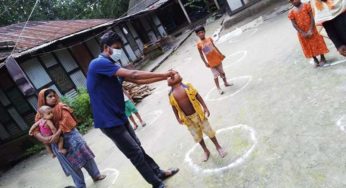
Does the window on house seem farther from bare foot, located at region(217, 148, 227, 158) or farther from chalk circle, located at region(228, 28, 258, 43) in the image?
bare foot, located at region(217, 148, 227, 158)

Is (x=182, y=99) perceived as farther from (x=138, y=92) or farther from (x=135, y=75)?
(x=138, y=92)

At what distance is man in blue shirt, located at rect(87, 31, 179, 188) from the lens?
3.89 metres

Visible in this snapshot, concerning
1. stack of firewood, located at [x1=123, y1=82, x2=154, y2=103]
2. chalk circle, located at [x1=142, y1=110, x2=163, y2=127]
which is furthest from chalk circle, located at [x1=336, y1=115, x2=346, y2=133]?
stack of firewood, located at [x1=123, y1=82, x2=154, y2=103]

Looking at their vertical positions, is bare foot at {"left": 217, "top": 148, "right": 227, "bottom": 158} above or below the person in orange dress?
below

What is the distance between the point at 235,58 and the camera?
32.6 ft

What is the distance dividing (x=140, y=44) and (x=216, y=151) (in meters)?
19.4

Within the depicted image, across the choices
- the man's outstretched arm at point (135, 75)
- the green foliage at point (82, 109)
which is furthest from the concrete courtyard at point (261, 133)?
the green foliage at point (82, 109)

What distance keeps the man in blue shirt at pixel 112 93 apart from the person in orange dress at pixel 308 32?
326 cm

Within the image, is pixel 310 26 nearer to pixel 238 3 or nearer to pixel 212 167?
pixel 212 167

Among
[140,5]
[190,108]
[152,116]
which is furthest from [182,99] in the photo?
[140,5]

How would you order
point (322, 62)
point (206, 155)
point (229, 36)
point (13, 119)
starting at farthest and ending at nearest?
point (229, 36) → point (13, 119) → point (322, 62) → point (206, 155)

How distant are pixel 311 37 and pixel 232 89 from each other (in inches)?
77.7

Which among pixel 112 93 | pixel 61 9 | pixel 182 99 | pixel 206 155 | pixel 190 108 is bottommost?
pixel 206 155

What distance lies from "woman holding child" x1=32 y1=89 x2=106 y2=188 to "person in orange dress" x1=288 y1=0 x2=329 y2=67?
4.30 m
